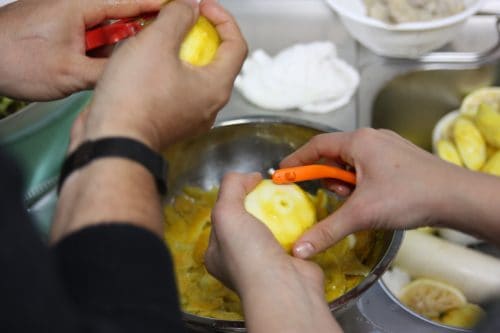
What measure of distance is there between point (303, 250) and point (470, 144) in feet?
2.32

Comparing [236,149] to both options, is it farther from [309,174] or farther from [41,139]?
[41,139]

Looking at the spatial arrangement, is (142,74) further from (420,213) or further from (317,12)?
(317,12)

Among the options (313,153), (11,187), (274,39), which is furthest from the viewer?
(274,39)

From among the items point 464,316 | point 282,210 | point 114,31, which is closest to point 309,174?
point 282,210

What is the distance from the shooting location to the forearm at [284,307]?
639 mm

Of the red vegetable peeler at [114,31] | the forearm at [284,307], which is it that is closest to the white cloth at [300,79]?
the red vegetable peeler at [114,31]

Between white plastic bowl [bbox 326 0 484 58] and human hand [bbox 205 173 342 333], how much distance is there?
30.4 inches

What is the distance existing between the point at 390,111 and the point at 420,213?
2.27 ft

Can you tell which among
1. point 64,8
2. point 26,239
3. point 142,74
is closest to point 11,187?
point 26,239

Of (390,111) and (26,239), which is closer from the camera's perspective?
(26,239)

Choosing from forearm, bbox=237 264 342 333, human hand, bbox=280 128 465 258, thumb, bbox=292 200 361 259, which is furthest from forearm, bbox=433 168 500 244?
forearm, bbox=237 264 342 333

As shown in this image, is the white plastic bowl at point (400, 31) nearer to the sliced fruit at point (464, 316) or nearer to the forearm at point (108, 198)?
the sliced fruit at point (464, 316)

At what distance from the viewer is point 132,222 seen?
1.76ft

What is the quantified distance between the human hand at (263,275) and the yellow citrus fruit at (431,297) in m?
0.47
